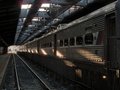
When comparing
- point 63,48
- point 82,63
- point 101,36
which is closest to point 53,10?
point 63,48

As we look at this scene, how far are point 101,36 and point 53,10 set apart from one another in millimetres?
19381

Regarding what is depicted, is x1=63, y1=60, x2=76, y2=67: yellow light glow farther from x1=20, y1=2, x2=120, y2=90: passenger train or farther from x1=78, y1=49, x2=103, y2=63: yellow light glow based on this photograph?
x1=78, y1=49, x2=103, y2=63: yellow light glow

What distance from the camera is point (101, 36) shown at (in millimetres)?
10766

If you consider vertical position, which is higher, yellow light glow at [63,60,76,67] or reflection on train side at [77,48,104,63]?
reflection on train side at [77,48,104,63]

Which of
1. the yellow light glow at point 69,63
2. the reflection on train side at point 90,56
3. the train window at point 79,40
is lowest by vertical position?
the yellow light glow at point 69,63

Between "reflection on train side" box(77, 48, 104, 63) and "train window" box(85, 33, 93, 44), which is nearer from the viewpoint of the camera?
"reflection on train side" box(77, 48, 104, 63)

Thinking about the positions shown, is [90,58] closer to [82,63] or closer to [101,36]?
[82,63]

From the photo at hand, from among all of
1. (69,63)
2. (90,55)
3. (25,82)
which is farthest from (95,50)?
(25,82)

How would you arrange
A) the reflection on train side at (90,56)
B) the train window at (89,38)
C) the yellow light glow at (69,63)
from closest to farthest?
1. the reflection on train side at (90,56)
2. the train window at (89,38)
3. the yellow light glow at (69,63)

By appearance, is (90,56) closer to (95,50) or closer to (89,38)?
(89,38)

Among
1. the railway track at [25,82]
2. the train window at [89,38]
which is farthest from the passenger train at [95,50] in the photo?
the railway track at [25,82]

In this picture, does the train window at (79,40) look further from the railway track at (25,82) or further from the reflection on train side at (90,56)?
the railway track at (25,82)

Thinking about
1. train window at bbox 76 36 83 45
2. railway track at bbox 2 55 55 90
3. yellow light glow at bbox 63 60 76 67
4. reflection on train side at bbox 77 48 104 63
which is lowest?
railway track at bbox 2 55 55 90

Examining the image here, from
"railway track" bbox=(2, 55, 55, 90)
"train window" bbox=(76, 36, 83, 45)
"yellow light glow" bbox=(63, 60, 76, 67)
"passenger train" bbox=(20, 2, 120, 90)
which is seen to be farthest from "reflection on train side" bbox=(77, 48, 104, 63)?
"railway track" bbox=(2, 55, 55, 90)
